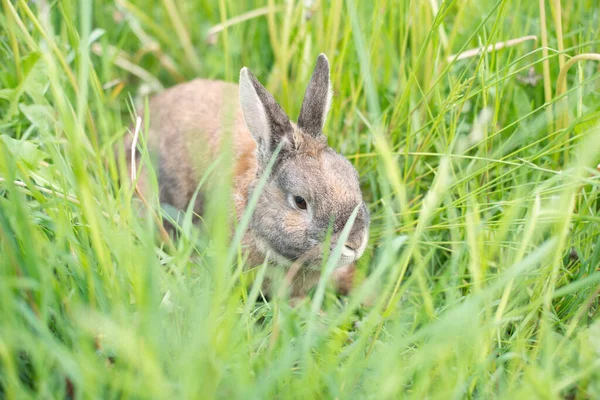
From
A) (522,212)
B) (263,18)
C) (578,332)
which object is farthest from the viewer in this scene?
(263,18)

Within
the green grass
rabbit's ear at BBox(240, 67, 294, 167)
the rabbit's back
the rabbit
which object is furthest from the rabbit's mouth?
the rabbit's back

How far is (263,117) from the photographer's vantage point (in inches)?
124

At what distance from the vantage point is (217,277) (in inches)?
78.9

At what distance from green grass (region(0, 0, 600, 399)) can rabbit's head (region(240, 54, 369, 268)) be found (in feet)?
0.84

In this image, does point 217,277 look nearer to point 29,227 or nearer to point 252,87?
point 29,227

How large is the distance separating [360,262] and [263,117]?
958 millimetres

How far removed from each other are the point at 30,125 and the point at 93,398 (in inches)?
86.0

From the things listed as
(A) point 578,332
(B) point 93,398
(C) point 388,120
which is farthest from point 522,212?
(B) point 93,398

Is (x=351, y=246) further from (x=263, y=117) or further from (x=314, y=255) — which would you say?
(x=263, y=117)

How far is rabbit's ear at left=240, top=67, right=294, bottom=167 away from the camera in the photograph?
3084 millimetres

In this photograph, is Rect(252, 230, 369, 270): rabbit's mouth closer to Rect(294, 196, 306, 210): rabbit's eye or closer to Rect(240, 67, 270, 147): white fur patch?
Rect(294, 196, 306, 210): rabbit's eye

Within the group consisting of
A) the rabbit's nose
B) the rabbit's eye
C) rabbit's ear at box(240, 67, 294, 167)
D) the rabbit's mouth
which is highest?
rabbit's ear at box(240, 67, 294, 167)

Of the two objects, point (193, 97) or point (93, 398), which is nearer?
point (93, 398)

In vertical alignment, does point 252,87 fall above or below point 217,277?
above
